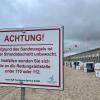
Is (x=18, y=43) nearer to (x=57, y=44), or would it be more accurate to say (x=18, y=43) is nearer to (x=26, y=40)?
(x=26, y=40)

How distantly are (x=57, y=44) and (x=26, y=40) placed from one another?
0.47 m

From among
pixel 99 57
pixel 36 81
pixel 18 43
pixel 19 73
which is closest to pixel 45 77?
pixel 36 81

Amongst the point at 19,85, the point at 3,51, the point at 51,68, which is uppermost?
the point at 3,51

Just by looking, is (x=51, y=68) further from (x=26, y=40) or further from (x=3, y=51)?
(x=3, y=51)

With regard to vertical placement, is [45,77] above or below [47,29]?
below

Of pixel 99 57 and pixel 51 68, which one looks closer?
pixel 51 68

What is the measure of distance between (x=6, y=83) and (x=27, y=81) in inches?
13.6

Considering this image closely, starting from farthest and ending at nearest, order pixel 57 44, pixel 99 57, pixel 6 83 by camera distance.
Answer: pixel 99 57
pixel 6 83
pixel 57 44

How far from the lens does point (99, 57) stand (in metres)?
81.2

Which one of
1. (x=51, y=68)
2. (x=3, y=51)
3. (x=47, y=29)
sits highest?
(x=47, y=29)

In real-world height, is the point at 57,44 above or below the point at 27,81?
above

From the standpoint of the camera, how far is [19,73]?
3613mm

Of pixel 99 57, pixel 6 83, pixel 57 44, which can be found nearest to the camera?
pixel 57 44

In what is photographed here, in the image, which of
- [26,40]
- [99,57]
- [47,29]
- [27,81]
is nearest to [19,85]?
[27,81]
